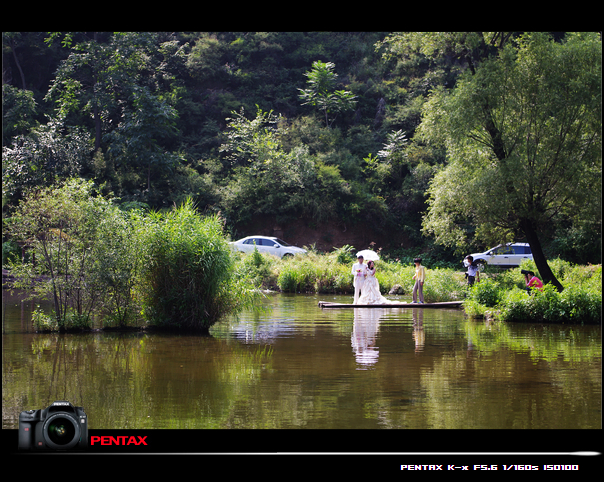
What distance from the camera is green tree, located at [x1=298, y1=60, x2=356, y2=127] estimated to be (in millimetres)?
39500

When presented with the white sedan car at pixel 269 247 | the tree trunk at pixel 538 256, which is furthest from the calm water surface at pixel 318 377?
the white sedan car at pixel 269 247

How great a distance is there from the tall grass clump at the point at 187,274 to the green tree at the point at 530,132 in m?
8.50

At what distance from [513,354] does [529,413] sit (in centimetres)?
340

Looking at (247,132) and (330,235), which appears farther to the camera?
(247,132)

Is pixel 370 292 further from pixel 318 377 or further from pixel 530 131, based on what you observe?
pixel 318 377

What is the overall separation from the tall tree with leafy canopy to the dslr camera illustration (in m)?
14.7

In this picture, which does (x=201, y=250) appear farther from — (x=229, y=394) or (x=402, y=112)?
(x=402, y=112)

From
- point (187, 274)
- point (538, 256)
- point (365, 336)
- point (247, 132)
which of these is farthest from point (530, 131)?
point (247, 132)

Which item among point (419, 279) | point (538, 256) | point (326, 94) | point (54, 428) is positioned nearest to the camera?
point (54, 428)

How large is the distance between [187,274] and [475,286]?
25.2 feet

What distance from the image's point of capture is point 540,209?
17.4m

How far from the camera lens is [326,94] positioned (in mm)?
40656
